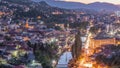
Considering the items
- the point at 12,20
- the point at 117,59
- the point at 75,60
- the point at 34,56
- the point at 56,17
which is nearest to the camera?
the point at 117,59

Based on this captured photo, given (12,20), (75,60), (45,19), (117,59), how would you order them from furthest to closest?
(45,19) < (12,20) < (75,60) < (117,59)

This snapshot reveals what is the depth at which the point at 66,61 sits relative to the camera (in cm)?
3831

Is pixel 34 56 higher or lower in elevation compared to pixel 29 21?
higher

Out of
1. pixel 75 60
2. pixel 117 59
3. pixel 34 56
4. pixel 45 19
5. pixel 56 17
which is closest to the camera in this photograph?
pixel 117 59

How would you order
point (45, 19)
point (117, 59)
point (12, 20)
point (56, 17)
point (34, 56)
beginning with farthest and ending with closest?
1. point (56, 17)
2. point (45, 19)
3. point (12, 20)
4. point (34, 56)
5. point (117, 59)

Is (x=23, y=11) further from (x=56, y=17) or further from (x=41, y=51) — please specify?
(x=41, y=51)

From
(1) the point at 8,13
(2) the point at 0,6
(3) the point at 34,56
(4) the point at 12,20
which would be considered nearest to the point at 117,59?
(3) the point at 34,56

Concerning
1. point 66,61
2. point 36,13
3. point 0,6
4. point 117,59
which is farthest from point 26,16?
point 117,59

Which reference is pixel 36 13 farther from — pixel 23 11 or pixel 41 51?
pixel 41 51

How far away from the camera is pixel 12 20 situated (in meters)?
90.8

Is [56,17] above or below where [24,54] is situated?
below

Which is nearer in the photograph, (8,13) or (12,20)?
(12,20)

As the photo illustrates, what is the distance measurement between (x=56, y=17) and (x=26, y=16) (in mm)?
8522

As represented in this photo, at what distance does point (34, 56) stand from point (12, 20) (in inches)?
2244
